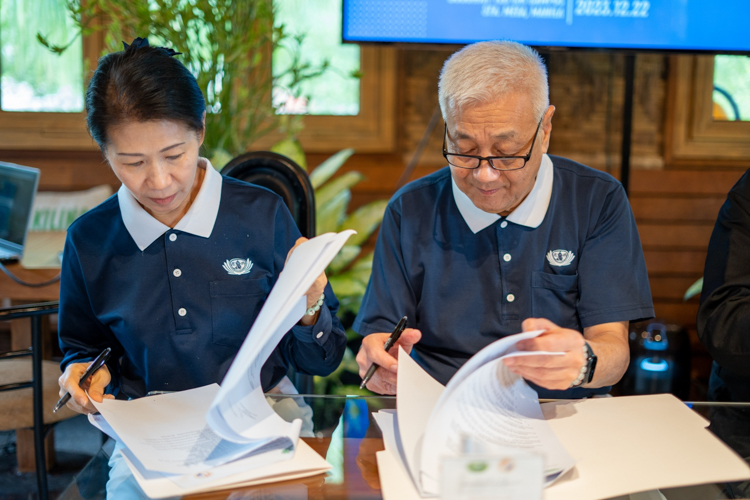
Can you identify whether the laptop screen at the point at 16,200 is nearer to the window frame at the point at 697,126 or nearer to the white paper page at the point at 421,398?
the white paper page at the point at 421,398

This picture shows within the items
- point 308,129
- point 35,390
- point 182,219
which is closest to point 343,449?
point 182,219

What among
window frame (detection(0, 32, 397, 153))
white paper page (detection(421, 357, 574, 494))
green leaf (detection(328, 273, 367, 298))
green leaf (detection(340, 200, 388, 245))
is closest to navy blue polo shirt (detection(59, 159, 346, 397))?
white paper page (detection(421, 357, 574, 494))

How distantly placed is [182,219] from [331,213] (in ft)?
5.12

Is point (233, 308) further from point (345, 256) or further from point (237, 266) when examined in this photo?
point (345, 256)

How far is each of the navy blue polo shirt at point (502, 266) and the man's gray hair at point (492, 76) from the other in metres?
0.26

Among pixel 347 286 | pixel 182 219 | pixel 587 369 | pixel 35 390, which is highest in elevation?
pixel 182 219

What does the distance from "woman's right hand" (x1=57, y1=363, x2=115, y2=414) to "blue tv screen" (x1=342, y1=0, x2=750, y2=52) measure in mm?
1922

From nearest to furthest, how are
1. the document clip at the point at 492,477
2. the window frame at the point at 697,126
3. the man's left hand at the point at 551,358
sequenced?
1. the document clip at the point at 492,477
2. the man's left hand at the point at 551,358
3. the window frame at the point at 697,126

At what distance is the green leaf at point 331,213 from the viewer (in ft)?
9.62

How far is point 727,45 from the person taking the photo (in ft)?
8.87

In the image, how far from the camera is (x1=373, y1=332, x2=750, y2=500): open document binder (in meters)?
0.88

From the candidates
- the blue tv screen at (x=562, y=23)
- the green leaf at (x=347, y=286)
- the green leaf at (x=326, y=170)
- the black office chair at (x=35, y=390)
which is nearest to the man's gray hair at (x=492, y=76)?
the black office chair at (x=35, y=390)

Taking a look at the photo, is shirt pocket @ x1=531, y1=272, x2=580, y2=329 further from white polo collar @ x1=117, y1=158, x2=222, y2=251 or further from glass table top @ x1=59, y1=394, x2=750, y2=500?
white polo collar @ x1=117, y1=158, x2=222, y2=251

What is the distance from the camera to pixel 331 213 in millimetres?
2941
